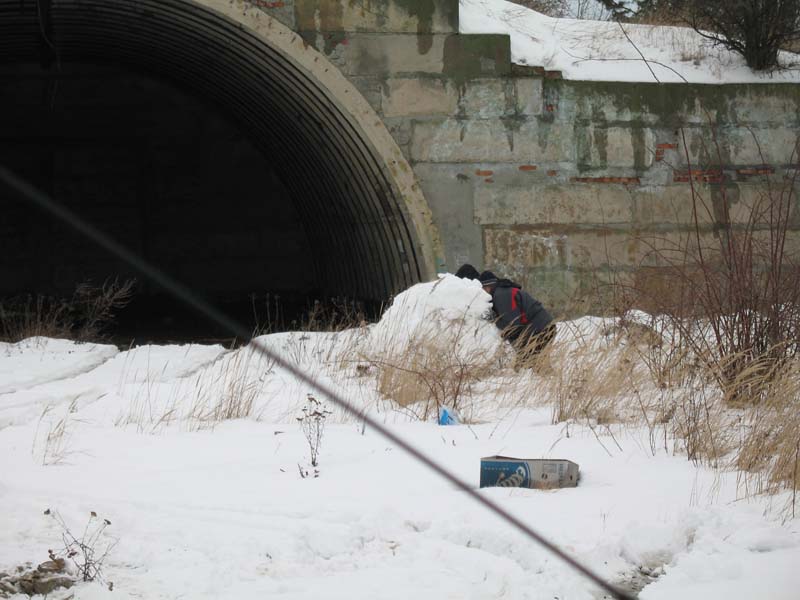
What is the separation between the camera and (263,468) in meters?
4.99

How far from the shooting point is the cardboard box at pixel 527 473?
4582mm

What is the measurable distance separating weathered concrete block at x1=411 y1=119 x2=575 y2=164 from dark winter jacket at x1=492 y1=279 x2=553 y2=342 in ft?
8.90

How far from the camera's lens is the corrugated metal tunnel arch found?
34.0ft

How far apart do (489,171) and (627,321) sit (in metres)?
3.03

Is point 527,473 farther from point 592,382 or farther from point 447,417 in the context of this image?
point 592,382

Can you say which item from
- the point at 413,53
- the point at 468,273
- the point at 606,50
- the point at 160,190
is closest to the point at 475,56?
the point at 413,53

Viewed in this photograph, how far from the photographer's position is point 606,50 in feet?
39.0

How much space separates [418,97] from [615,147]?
2.17 meters

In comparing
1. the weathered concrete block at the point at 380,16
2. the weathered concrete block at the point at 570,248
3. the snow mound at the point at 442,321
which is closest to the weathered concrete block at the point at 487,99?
the weathered concrete block at the point at 380,16

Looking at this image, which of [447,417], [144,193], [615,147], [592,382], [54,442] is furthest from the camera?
[144,193]

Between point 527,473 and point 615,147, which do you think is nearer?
point 527,473

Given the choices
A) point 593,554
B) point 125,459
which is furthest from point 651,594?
point 125,459

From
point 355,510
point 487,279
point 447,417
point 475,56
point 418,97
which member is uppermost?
point 475,56

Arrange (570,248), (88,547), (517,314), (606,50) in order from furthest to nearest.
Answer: (606,50) < (570,248) < (517,314) < (88,547)
